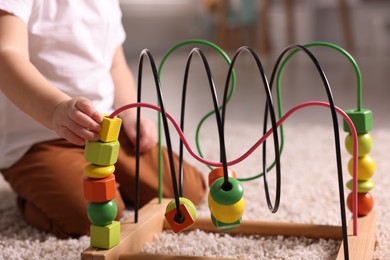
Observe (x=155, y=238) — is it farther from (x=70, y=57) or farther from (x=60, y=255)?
(x=70, y=57)

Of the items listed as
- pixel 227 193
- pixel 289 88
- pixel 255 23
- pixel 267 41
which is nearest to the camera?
pixel 227 193

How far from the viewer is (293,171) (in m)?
1.18

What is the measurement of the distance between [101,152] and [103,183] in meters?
0.04

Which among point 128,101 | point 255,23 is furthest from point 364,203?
point 255,23

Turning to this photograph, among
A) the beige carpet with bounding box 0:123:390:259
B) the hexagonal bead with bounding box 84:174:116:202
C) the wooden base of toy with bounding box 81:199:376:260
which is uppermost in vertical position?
the hexagonal bead with bounding box 84:174:116:202

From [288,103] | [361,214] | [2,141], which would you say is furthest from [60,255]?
[288,103]

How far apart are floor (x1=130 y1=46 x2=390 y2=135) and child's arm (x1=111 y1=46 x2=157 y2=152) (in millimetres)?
595

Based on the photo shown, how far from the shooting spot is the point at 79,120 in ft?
2.04

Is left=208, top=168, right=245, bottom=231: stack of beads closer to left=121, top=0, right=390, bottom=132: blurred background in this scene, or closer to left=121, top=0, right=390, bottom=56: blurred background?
left=121, top=0, right=390, bottom=132: blurred background

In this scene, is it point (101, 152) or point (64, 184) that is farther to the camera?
point (64, 184)

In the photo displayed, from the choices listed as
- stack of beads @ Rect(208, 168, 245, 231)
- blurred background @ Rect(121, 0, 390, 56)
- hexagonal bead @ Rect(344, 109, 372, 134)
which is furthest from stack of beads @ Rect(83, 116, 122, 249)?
blurred background @ Rect(121, 0, 390, 56)

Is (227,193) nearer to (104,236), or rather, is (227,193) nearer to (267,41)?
(104,236)

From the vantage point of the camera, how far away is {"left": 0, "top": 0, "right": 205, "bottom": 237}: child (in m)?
0.88

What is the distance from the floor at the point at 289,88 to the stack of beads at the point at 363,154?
847 mm
